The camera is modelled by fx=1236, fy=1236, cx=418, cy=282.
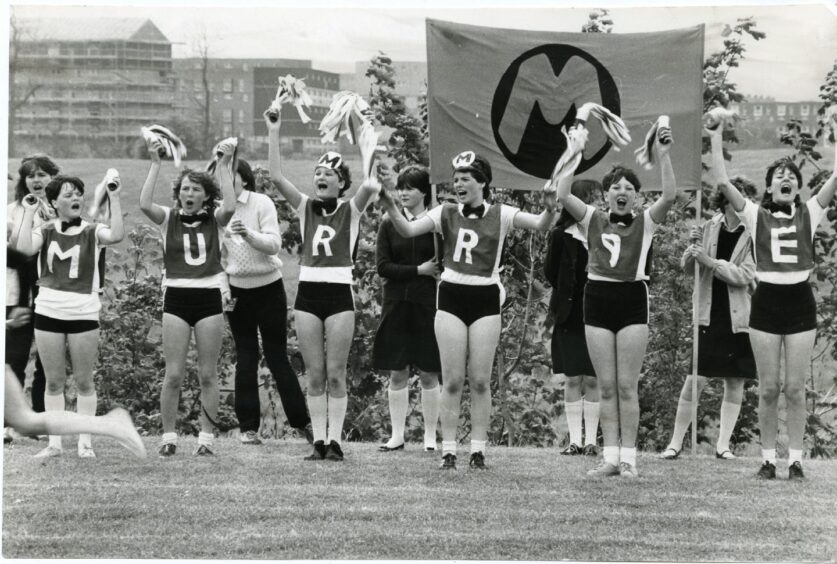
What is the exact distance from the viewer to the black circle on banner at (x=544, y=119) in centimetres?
919

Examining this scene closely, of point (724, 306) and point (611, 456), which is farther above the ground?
point (724, 306)

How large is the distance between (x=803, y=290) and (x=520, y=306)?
11.3ft

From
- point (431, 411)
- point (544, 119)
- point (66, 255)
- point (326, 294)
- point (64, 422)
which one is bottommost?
point (431, 411)

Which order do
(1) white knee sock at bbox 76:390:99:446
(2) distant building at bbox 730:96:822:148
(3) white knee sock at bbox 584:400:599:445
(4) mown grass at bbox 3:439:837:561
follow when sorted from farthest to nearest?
(2) distant building at bbox 730:96:822:148, (3) white knee sock at bbox 584:400:599:445, (1) white knee sock at bbox 76:390:99:446, (4) mown grass at bbox 3:439:837:561

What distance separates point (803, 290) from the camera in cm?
786

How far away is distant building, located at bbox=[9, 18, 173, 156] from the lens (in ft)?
29.9

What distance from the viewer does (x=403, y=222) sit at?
26.0 ft

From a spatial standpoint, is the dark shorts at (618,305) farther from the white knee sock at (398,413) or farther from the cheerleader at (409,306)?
the white knee sock at (398,413)

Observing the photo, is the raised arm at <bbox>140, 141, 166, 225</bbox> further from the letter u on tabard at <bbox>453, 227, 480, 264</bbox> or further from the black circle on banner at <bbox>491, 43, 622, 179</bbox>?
the black circle on banner at <bbox>491, 43, 622, 179</bbox>

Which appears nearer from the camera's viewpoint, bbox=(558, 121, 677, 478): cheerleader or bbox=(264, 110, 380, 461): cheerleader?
bbox=(558, 121, 677, 478): cheerleader

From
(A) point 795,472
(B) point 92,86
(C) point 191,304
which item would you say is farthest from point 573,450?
(B) point 92,86

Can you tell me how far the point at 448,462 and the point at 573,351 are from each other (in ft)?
5.02

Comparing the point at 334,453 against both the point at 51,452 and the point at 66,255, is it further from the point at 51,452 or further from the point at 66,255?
the point at 66,255

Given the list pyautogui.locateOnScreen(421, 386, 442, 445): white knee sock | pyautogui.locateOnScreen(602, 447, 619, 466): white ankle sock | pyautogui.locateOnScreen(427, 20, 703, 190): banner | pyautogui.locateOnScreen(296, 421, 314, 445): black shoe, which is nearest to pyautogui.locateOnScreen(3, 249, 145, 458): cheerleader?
pyautogui.locateOnScreen(296, 421, 314, 445): black shoe
